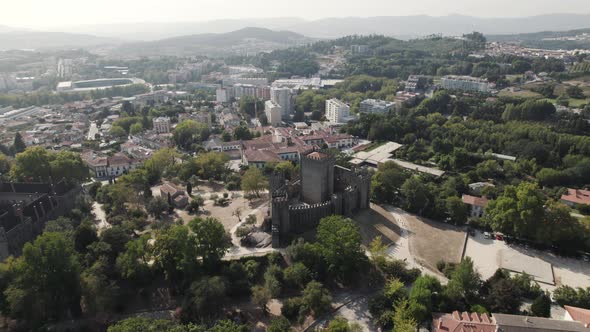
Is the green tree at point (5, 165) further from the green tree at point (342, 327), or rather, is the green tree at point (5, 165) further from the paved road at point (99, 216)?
the green tree at point (342, 327)

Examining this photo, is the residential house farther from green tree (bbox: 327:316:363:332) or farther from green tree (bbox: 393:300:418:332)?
green tree (bbox: 327:316:363:332)

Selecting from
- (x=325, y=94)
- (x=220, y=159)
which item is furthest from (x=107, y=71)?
(x=220, y=159)

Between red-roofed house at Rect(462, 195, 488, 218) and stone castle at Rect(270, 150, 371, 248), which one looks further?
red-roofed house at Rect(462, 195, 488, 218)

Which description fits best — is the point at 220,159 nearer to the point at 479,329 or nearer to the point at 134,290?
the point at 134,290

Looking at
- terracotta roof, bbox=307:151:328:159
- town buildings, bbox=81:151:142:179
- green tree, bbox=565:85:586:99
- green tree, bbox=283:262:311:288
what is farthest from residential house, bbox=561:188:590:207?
town buildings, bbox=81:151:142:179

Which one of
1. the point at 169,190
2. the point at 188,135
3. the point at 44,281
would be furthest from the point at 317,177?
the point at 188,135
